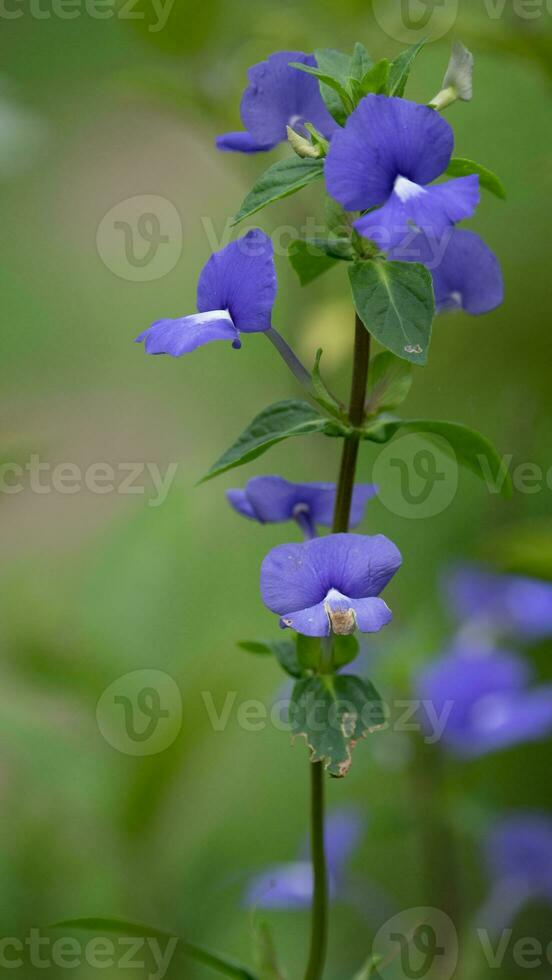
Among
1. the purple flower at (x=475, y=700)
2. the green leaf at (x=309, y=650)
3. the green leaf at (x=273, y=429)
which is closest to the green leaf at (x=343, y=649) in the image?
the green leaf at (x=309, y=650)

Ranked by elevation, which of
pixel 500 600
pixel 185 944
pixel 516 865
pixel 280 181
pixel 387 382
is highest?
pixel 280 181

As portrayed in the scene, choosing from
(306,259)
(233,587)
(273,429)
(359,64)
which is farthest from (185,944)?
(233,587)

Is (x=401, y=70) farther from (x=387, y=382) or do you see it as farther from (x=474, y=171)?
(x=387, y=382)

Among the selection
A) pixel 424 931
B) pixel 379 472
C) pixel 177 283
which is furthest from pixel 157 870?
pixel 177 283

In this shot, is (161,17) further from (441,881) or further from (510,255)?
(441,881)

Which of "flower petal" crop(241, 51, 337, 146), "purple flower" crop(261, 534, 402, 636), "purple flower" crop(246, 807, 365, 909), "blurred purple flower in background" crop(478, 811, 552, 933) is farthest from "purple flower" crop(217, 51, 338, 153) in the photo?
"blurred purple flower in background" crop(478, 811, 552, 933)

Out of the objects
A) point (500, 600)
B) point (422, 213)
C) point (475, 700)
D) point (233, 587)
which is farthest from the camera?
point (233, 587)

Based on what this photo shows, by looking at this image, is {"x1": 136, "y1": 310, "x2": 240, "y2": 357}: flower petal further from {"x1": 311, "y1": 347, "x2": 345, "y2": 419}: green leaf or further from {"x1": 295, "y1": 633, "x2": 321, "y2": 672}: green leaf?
{"x1": 295, "y1": 633, "x2": 321, "y2": 672}: green leaf
